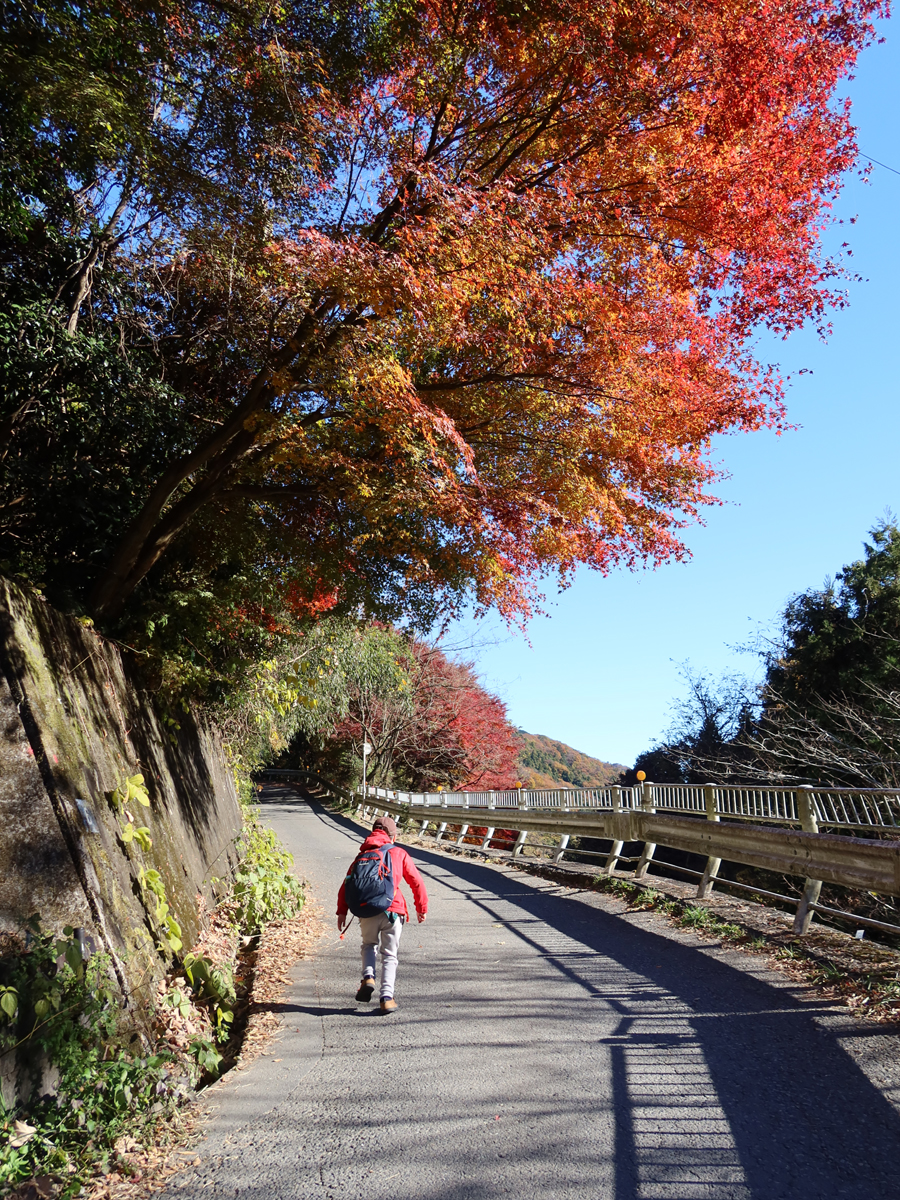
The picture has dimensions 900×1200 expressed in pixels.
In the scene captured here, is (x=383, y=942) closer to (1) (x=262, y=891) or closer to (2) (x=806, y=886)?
(1) (x=262, y=891)

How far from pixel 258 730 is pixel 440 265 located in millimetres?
14425

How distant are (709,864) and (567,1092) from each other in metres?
5.37

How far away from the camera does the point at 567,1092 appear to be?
153 inches

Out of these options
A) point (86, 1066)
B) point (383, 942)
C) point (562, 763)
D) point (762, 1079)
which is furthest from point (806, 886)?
point (562, 763)

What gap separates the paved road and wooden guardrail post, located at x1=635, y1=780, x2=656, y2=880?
3.66 metres

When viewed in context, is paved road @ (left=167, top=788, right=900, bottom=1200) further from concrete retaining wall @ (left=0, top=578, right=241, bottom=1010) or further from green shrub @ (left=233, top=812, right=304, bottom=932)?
green shrub @ (left=233, top=812, right=304, bottom=932)

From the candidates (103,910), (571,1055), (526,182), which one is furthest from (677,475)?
(103,910)

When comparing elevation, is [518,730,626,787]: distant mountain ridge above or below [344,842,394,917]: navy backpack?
below

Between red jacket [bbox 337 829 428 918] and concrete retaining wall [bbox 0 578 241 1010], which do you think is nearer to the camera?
concrete retaining wall [bbox 0 578 241 1010]

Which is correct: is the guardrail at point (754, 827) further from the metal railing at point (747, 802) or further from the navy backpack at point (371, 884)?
the navy backpack at point (371, 884)

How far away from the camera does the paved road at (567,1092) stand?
3.09 metres

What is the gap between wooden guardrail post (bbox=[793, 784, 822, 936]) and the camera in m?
6.61

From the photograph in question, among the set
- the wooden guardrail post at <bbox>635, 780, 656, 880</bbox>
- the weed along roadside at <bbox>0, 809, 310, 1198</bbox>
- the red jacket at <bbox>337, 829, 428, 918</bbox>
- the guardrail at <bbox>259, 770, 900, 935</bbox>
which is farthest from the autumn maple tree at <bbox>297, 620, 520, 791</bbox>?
the weed along roadside at <bbox>0, 809, 310, 1198</bbox>

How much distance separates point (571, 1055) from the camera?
14.5 ft
